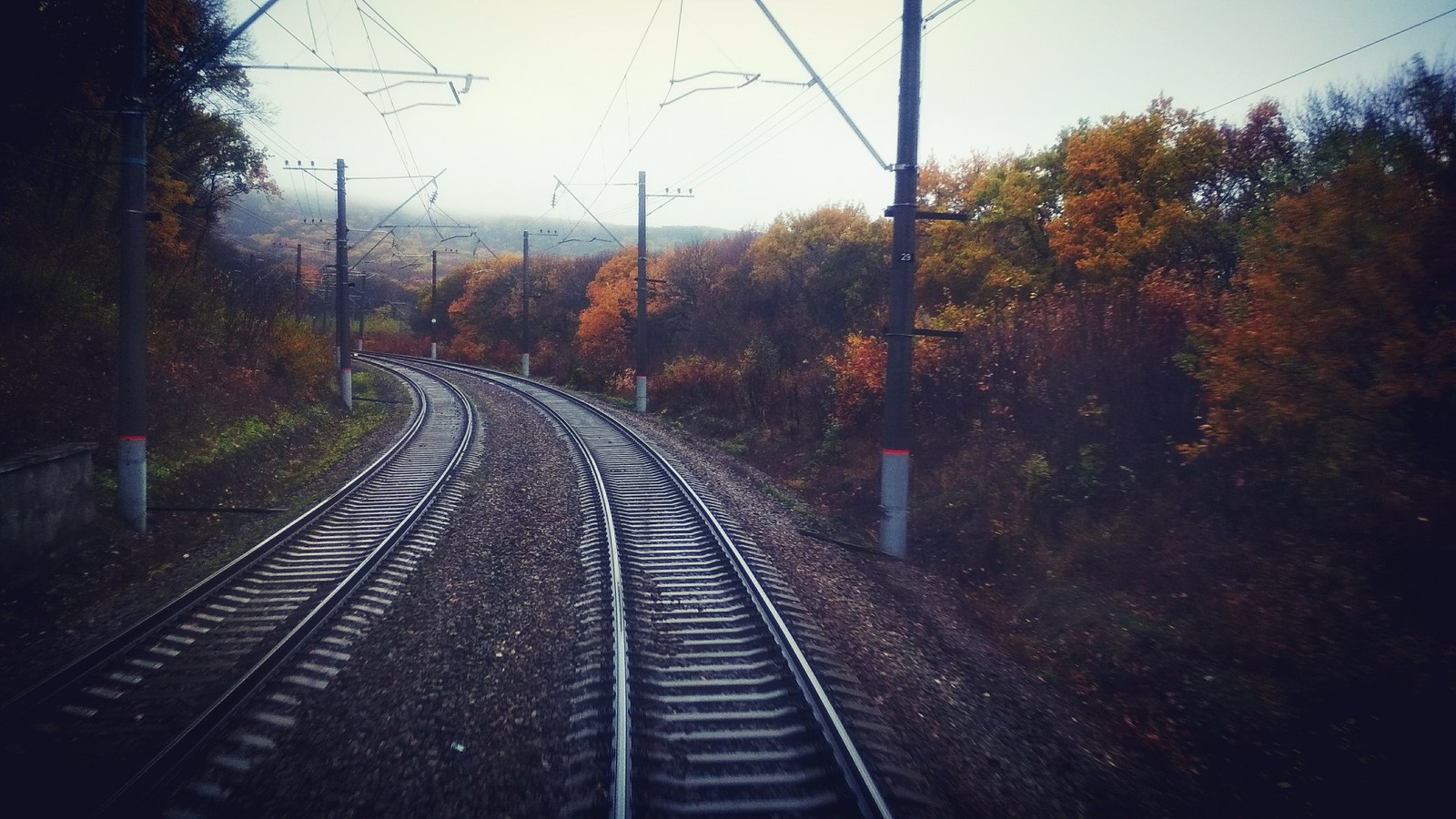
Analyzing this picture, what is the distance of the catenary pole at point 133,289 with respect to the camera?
844 centimetres

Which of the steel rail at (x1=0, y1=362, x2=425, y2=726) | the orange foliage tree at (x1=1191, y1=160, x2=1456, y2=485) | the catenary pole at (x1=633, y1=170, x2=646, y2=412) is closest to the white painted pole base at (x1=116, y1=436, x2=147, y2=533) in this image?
the steel rail at (x1=0, y1=362, x2=425, y2=726)

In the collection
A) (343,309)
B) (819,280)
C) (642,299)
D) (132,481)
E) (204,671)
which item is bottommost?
(204,671)

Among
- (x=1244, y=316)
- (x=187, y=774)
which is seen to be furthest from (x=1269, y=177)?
(x=187, y=774)

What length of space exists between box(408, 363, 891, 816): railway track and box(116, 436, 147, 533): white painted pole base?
5.97m

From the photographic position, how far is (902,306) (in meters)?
9.08

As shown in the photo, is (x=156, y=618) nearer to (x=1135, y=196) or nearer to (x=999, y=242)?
(x=1135, y=196)

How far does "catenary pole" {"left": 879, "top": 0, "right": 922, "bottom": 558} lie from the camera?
877 cm

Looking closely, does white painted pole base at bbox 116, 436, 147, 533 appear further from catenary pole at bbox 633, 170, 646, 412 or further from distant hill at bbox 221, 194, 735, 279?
distant hill at bbox 221, 194, 735, 279

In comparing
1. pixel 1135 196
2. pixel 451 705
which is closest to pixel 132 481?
pixel 451 705

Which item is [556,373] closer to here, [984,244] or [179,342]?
[179,342]

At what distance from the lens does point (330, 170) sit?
20922 millimetres

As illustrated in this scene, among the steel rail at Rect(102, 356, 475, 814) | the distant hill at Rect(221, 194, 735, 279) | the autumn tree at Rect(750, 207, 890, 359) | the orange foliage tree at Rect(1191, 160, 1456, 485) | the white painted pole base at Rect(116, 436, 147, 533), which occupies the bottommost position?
the steel rail at Rect(102, 356, 475, 814)

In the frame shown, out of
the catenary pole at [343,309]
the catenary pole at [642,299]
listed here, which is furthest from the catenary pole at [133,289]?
the catenary pole at [642,299]

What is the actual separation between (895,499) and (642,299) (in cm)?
A: 1698
